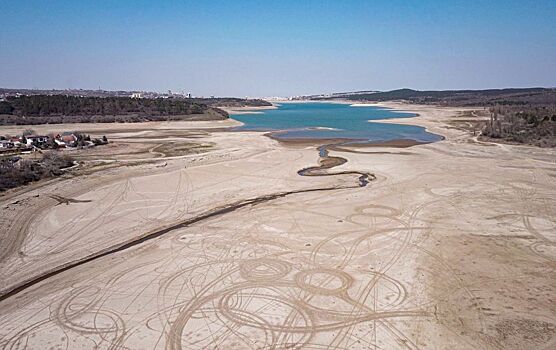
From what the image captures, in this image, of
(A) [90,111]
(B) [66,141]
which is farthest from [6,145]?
(A) [90,111]

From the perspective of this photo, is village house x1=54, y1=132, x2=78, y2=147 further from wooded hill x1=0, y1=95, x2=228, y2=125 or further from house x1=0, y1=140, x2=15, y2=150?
wooded hill x1=0, y1=95, x2=228, y2=125

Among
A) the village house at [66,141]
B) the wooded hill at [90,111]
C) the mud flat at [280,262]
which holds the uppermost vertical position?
the wooded hill at [90,111]

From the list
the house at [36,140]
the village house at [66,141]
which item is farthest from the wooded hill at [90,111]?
the house at [36,140]

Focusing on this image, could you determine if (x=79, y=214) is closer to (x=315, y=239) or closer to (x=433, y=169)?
(x=315, y=239)

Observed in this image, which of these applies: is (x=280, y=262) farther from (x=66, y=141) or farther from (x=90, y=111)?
(x=90, y=111)

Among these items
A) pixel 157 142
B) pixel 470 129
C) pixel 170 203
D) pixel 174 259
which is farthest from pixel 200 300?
pixel 470 129

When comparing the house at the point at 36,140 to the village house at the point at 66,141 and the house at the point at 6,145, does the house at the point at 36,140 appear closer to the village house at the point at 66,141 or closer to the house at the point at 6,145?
the village house at the point at 66,141

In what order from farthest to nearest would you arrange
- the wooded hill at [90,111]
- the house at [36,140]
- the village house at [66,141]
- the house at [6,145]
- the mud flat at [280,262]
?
1. the wooded hill at [90,111]
2. the village house at [66,141]
3. the house at [36,140]
4. the house at [6,145]
5. the mud flat at [280,262]

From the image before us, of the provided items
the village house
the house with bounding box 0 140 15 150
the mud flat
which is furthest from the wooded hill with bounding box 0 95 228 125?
the mud flat
